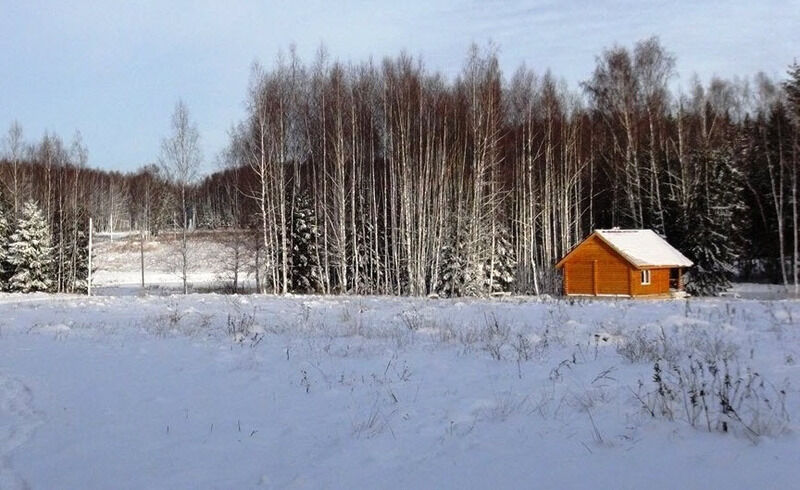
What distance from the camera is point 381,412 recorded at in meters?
4.77

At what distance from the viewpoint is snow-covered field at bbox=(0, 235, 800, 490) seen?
11.8 ft

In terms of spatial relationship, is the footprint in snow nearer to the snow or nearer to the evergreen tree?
the snow

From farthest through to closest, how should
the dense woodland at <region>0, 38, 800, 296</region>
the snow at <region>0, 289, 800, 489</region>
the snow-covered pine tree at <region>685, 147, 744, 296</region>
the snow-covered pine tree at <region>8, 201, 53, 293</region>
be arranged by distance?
1. the snow-covered pine tree at <region>8, 201, 53, 293</region>
2. the snow-covered pine tree at <region>685, 147, 744, 296</region>
3. the dense woodland at <region>0, 38, 800, 296</region>
4. the snow at <region>0, 289, 800, 489</region>

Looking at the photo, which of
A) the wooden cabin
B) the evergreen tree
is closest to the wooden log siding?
the wooden cabin

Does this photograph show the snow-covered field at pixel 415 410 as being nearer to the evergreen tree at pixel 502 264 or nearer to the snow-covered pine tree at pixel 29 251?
the evergreen tree at pixel 502 264

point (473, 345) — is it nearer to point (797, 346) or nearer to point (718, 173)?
point (797, 346)

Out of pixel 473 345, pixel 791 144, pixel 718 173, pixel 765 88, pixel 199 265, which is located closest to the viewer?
pixel 473 345

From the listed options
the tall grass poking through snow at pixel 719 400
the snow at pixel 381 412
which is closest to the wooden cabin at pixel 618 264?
the snow at pixel 381 412

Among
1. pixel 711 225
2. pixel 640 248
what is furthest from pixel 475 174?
pixel 711 225

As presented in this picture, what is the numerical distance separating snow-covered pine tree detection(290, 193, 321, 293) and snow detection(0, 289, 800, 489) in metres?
Result: 23.9

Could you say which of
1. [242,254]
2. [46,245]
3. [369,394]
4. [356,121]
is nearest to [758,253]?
[356,121]

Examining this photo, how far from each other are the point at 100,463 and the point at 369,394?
7.20 feet

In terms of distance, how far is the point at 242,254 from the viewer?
139ft

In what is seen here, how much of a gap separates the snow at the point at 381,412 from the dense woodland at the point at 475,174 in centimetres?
1798
